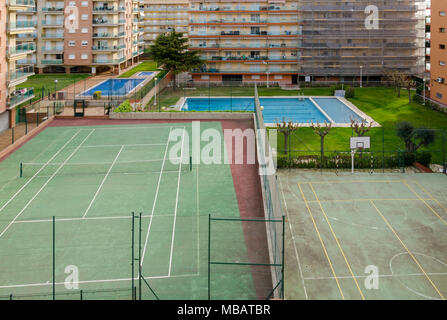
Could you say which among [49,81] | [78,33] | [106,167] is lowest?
[106,167]

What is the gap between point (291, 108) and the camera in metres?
47.0

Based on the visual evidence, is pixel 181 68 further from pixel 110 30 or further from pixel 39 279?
pixel 39 279

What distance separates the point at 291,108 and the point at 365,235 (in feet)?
100

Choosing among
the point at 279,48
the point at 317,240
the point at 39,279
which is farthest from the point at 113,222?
the point at 279,48

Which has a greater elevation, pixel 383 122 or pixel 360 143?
pixel 383 122

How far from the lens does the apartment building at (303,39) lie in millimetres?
57219

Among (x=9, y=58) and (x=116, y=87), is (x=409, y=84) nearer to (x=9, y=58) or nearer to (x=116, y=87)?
(x=116, y=87)

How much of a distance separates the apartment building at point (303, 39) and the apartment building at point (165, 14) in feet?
98.0

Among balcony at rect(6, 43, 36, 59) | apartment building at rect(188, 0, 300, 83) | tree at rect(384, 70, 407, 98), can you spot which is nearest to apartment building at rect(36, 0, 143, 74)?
apartment building at rect(188, 0, 300, 83)

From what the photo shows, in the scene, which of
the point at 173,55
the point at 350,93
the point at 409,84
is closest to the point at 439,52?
the point at 409,84

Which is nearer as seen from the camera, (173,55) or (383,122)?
(383,122)

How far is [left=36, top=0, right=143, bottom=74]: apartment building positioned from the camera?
6219 cm

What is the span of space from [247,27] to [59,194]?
147 ft

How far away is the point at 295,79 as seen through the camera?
60.9 metres
